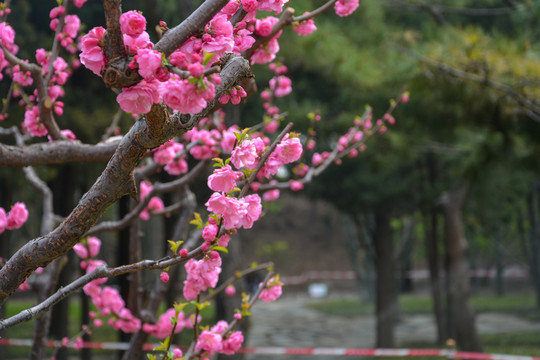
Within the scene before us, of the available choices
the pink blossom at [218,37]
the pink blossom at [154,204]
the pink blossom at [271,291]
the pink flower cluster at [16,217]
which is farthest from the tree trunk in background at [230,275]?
the pink blossom at [218,37]

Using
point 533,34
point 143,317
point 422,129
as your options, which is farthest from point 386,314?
point 143,317

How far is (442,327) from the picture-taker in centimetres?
1205

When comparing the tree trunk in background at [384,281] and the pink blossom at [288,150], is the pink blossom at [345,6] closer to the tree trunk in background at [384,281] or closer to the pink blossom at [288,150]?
the pink blossom at [288,150]

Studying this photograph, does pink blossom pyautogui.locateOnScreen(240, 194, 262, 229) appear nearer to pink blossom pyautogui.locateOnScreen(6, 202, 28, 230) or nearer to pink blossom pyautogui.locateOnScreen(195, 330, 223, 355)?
pink blossom pyautogui.locateOnScreen(195, 330, 223, 355)

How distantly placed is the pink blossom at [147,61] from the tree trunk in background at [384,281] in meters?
10.6

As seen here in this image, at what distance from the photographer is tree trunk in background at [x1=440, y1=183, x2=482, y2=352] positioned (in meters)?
9.48

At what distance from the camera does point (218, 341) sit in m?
2.36

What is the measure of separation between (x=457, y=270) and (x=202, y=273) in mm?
8537

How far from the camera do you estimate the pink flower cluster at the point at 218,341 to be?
2.36 metres

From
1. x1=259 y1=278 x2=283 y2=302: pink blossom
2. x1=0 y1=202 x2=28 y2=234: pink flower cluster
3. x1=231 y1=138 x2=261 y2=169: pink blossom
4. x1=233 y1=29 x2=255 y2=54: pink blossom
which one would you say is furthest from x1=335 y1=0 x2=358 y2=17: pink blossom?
x1=0 y1=202 x2=28 y2=234: pink flower cluster

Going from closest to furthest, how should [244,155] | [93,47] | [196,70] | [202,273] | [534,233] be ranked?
[196,70] < [93,47] < [244,155] < [202,273] < [534,233]

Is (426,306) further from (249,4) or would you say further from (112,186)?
(112,186)

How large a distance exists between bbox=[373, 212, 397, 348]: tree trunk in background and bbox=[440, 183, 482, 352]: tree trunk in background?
1.61 meters

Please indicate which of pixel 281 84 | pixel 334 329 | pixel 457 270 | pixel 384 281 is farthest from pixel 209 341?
pixel 334 329
